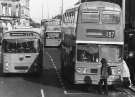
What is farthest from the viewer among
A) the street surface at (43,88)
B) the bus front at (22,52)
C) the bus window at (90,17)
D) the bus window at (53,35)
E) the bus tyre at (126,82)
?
the bus window at (53,35)

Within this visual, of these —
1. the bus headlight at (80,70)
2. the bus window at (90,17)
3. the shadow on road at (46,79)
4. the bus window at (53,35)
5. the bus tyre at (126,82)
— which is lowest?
the shadow on road at (46,79)

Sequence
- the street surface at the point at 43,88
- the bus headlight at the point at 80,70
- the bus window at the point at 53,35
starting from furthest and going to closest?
the bus window at the point at 53,35 < the bus headlight at the point at 80,70 < the street surface at the point at 43,88

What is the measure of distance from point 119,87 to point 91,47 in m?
3.23

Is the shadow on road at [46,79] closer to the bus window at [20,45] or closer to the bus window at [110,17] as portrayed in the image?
the bus window at [20,45]

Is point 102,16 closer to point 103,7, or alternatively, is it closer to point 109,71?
point 103,7

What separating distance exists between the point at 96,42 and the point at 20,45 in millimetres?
6699

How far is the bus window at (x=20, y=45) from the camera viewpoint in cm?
2375

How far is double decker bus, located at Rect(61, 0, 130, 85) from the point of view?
18422 mm

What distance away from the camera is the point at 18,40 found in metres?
23.9

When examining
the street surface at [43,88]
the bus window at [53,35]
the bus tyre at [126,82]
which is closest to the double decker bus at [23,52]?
the street surface at [43,88]

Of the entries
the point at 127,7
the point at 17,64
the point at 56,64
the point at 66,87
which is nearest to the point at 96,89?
the point at 66,87

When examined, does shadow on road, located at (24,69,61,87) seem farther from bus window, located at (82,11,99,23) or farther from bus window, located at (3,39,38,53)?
bus window, located at (82,11,99,23)

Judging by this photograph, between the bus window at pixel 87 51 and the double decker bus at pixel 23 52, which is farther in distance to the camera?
the double decker bus at pixel 23 52

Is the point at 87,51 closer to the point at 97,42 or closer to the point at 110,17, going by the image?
the point at 97,42
